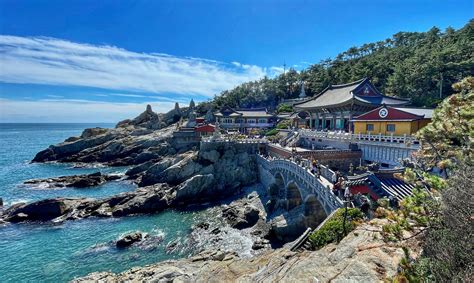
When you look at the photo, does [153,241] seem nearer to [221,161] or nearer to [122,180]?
[221,161]

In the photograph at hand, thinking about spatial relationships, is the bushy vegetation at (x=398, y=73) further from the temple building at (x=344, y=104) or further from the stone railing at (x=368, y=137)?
the stone railing at (x=368, y=137)

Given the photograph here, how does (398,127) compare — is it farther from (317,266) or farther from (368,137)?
(317,266)

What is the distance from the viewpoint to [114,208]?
32.4m

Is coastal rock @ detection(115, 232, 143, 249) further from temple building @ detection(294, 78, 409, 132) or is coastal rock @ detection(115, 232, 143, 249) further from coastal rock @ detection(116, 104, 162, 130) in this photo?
coastal rock @ detection(116, 104, 162, 130)

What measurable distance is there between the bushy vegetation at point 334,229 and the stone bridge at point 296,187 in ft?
3.44

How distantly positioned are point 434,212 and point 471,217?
1.04 m

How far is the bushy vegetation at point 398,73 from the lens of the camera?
4525cm

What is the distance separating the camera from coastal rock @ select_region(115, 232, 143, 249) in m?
24.4

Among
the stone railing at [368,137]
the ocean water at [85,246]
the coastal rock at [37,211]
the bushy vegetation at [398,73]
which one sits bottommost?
the ocean water at [85,246]

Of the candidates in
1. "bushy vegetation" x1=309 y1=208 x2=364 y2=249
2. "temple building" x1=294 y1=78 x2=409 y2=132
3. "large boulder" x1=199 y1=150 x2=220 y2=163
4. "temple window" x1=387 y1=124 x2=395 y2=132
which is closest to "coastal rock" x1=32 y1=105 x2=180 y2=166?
"large boulder" x1=199 y1=150 x2=220 y2=163

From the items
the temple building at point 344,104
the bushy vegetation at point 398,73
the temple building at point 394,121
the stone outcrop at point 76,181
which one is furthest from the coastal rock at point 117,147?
the temple building at point 394,121

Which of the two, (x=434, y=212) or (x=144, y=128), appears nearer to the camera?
(x=434, y=212)

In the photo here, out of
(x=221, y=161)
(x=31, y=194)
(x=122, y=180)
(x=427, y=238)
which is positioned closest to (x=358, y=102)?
(x=221, y=161)

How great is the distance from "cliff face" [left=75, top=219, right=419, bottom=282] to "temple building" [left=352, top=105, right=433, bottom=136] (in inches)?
629
